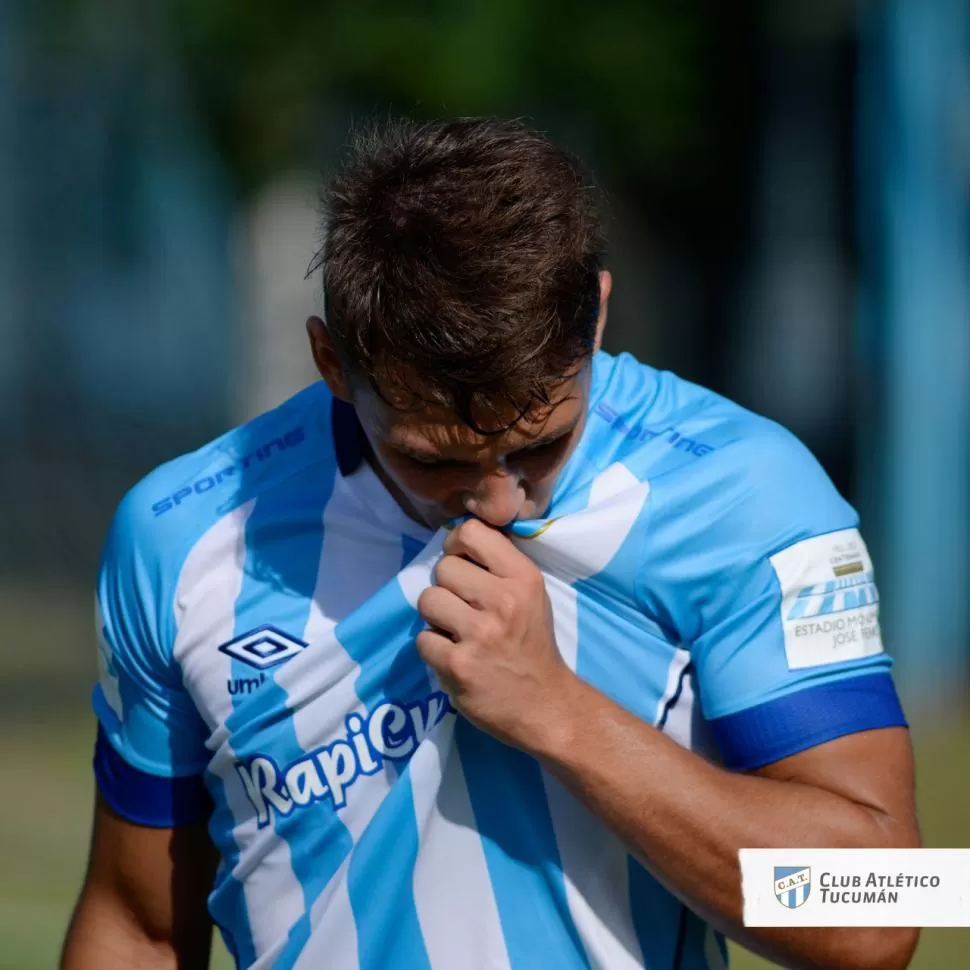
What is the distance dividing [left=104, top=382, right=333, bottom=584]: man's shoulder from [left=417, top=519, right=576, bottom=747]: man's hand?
1.40 feet

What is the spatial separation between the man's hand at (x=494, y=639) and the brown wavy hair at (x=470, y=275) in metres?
0.18

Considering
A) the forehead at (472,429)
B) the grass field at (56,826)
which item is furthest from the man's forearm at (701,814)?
the grass field at (56,826)

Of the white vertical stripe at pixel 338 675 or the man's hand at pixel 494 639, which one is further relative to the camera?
the white vertical stripe at pixel 338 675

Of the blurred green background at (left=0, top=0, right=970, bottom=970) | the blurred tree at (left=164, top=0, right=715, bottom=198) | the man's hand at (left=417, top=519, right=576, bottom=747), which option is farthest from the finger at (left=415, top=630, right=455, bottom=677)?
the blurred tree at (left=164, top=0, right=715, bottom=198)

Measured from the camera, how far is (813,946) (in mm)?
2025

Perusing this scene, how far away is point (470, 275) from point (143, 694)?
0.82 meters

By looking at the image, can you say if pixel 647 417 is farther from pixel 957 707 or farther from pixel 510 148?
pixel 957 707

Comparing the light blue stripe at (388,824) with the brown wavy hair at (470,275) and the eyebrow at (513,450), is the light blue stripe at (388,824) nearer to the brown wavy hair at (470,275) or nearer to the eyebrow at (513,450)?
the eyebrow at (513,450)

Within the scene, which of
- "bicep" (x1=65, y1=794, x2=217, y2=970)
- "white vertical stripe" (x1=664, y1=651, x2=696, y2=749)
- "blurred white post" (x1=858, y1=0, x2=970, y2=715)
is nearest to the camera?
"white vertical stripe" (x1=664, y1=651, x2=696, y2=749)

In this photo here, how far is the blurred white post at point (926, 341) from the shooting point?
26.3 ft

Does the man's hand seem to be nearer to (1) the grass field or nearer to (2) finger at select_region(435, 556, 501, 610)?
(2) finger at select_region(435, 556, 501, 610)

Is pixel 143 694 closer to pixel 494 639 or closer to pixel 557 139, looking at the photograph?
pixel 494 639

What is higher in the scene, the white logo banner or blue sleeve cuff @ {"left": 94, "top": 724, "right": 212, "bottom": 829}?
the white logo banner

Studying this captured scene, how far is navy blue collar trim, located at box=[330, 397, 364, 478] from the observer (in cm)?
243
